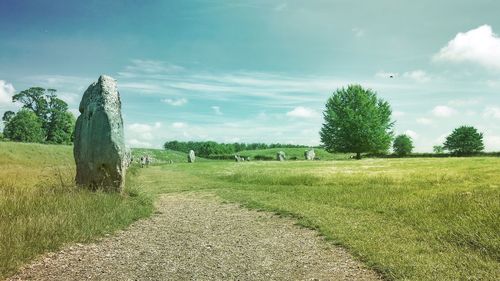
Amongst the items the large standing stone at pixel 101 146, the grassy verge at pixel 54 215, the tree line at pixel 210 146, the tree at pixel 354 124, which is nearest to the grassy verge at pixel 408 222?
the grassy verge at pixel 54 215

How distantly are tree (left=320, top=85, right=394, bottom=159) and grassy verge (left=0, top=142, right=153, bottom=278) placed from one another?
49.9 metres

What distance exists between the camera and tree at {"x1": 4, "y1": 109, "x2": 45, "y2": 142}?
72875 mm

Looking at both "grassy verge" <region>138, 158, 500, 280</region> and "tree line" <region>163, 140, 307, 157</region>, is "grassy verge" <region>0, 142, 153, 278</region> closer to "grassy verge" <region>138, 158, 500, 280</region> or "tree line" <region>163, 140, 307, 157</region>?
"grassy verge" <region>138, 158, 500, 280</region>

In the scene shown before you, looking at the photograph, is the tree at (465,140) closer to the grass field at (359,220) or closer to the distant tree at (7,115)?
the grass field at (359,220)

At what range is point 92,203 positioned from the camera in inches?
495

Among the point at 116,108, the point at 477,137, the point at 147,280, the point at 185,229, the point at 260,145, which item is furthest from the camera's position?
the point at 260,145

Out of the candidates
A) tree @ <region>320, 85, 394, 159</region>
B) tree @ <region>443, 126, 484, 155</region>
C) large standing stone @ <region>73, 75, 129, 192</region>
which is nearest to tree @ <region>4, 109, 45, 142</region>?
tree @ <region>320, 85, 394, 159</region>

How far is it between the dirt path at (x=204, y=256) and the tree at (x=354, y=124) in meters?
51.5

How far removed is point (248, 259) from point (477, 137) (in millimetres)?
85121

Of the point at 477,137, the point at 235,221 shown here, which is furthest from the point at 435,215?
the point at 477,137

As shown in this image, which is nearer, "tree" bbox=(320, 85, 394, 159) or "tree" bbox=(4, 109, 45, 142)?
"tree" bbox=(320, 85, 394, 159)

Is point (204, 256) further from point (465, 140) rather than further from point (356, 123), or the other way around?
point (465, 140)

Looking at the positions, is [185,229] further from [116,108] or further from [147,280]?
[116,108]

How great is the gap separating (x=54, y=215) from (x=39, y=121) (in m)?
75.4
